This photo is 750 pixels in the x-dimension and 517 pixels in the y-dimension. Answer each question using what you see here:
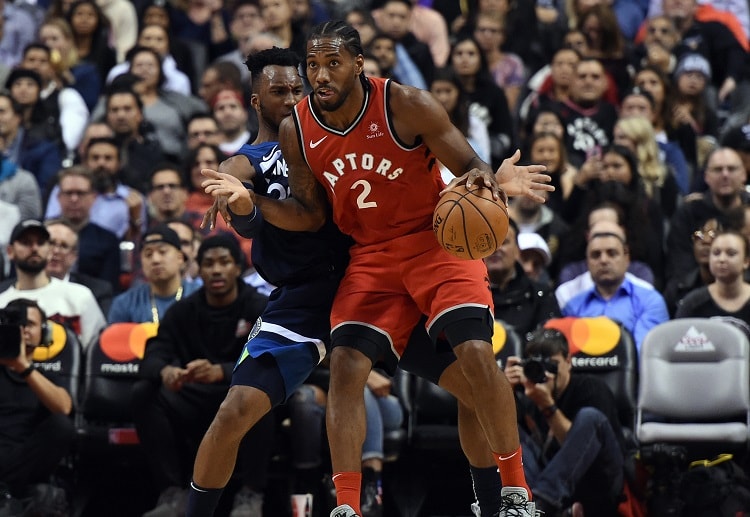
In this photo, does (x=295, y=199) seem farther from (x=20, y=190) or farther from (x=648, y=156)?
(x=648, y=156)

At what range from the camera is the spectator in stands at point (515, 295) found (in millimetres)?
9586

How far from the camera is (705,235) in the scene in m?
10.1

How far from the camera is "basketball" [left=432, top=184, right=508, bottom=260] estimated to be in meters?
6.00

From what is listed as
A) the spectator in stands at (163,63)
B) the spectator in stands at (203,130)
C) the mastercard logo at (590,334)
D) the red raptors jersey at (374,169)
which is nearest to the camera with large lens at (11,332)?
the red raptors jersey at (374,169)

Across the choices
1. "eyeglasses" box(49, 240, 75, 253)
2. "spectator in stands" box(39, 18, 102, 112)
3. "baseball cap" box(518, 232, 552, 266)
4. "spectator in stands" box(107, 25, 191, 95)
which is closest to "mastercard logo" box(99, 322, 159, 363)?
"eyeglasses" box(49, 240, 75, 253)

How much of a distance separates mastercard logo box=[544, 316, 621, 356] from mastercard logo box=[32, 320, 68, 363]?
10.4 feet

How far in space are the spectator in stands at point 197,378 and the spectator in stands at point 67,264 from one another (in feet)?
5.62

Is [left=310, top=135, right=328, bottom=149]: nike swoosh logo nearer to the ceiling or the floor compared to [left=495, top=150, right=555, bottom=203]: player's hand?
nearer to the ceiling

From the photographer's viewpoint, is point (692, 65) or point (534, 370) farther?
point (692, 65)

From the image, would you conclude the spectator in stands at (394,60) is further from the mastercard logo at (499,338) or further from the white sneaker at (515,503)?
the white sneaker at (515,503)

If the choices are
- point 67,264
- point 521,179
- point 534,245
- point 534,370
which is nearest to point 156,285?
point 67,264

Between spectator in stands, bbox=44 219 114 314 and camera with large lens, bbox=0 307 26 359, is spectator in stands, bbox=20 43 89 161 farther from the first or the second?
camera with large lens, bbox=0 307 26 359

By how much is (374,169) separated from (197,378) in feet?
A: 8.47

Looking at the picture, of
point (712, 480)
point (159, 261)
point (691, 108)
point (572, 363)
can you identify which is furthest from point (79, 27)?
point (712, 480)
